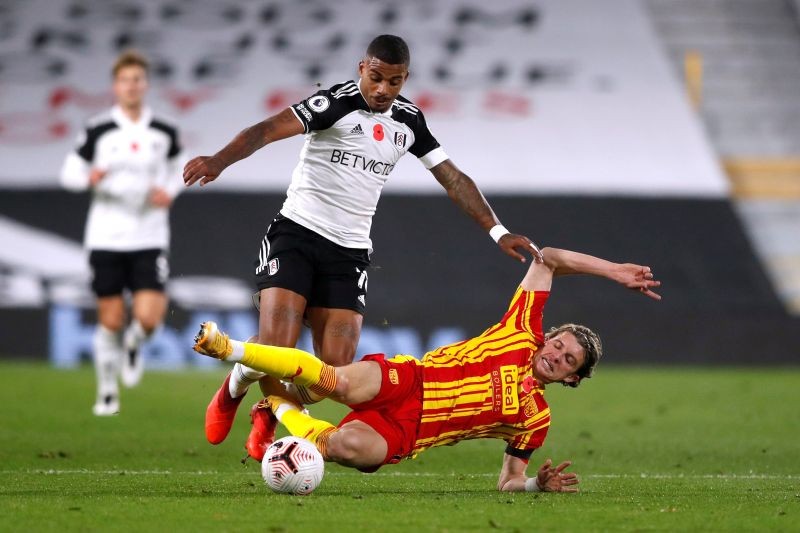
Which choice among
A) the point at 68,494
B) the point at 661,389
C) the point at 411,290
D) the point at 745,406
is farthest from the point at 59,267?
the point at 68,494

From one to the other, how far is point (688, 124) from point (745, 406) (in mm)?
9182

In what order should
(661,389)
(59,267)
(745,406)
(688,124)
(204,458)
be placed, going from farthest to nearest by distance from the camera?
1. (688,124)
2. (59,267)
3. (661,389)
4. (745,406)
5. (204,458)

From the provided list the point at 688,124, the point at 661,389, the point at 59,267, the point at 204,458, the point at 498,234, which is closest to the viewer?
the point at 498,234

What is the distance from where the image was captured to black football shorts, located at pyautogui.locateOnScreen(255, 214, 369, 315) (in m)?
7.33

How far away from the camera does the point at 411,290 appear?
59.3 ft

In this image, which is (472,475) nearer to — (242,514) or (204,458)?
Result: (204,458)

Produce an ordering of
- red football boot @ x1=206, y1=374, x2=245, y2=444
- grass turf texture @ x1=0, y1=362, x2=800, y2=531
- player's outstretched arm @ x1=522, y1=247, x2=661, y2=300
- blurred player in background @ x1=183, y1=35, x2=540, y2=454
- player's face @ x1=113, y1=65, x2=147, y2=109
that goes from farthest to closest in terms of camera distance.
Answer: player's face @ x1=113, y1=65, x2=147, y2=109 → red football boot @ x1=206, y1=374, x2=245, y2=444 → blurred player in background @ x1=183, y1=35, x2=540, y2=454 → player's outstretched arm @ x1=522, y1=247, x2=661, y2=300 → grass turf texture @ x1=0, y1=362, x2=800, y2=531

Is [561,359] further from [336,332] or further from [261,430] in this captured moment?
[261,430]

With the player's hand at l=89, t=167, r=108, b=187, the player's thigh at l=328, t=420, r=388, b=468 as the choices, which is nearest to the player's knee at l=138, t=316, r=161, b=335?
the player's hand at l=89, t=167, r=108, b=187

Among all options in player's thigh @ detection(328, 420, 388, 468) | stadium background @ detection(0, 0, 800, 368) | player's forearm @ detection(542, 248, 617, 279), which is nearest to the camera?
player's thigh @ detection(328, 420, 388, 468)

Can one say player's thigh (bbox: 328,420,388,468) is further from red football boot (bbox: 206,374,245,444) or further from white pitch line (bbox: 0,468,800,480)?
white pitch line (bbox: 0,468,800,480)

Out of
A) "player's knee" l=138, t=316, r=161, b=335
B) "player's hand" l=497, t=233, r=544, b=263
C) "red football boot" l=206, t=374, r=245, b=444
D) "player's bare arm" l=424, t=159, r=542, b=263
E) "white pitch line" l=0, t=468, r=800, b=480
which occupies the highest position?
"player's bare arm" l=424, t=159, r=542, b=263

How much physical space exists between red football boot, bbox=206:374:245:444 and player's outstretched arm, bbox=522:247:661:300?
1.77 meters

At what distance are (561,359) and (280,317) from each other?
5.13 ft
